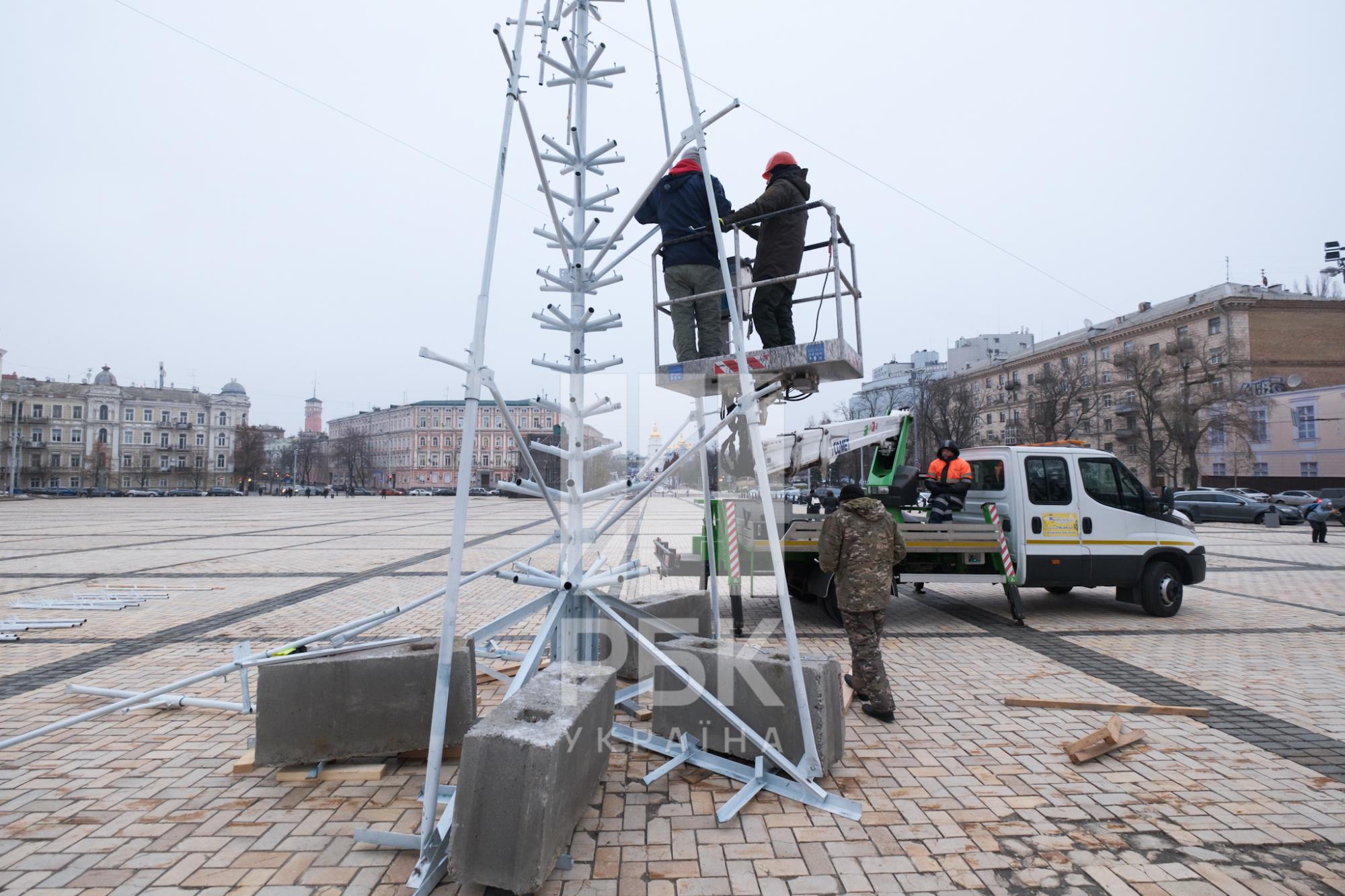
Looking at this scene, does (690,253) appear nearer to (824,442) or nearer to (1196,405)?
(824,442)

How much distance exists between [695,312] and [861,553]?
7.55 feet

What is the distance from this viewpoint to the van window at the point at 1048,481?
8812mm

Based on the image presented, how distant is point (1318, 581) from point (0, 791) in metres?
17.4

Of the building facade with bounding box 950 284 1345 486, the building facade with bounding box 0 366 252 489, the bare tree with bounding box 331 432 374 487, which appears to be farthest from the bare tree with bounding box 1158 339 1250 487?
the building facade with bounding box 0 366 252 489

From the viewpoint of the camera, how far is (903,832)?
335 centimetres

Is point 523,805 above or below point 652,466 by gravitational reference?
below

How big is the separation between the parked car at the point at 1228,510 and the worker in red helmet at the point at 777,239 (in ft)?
98.4

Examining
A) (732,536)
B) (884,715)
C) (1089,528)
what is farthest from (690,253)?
(1089,528)

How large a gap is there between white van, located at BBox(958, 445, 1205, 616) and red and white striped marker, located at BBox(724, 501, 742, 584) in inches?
144

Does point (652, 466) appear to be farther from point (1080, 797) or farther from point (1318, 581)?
point (1318, 581)

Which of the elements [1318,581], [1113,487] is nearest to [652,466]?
[1113,487]

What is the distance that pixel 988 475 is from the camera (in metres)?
9.34

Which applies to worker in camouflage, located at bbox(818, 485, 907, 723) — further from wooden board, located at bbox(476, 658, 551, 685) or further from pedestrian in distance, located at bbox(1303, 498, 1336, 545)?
pedestrian in distance, located at bbox(1303, 498, 1336, 545)

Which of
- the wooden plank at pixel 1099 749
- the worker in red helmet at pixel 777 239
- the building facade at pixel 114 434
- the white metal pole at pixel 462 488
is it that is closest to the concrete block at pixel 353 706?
the white metal pole at pixel 462 488
